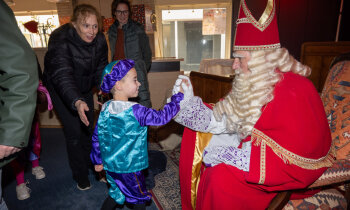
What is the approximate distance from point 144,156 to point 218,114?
0.62 m

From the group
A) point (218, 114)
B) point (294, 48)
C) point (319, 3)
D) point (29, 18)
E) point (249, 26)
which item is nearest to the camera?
point (249, 26)

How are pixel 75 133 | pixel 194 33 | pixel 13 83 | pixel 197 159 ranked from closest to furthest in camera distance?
pixel 13 83 → pixel 197 159 → pixel 75 133 → pixel 194 33

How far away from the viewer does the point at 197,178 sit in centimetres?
161

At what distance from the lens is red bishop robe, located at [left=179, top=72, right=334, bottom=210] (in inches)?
43.7

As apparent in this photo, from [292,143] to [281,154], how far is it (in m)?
0.08

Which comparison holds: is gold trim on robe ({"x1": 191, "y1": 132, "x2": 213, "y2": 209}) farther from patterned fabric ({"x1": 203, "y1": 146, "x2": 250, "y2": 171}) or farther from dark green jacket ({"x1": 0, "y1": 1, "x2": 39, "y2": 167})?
dark green jacket ({"x1": 0, "y1": 1, "x2": 39, "y2": 167})

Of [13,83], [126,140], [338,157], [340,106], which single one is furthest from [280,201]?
[13,83]

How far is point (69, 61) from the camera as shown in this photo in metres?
1.86

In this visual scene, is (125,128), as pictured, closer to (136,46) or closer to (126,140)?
(126,140)

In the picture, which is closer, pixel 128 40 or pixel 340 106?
pixel 340 106

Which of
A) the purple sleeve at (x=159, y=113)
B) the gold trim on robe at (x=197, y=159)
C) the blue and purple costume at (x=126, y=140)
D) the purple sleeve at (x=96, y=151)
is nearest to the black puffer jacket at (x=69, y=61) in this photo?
the purple sleeve at (x=96, y=151)

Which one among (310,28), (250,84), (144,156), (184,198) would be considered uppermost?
(310,28)

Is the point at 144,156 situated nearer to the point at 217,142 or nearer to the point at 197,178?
the point at 197,178

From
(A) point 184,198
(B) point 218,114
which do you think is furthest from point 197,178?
(B) point 218,114
